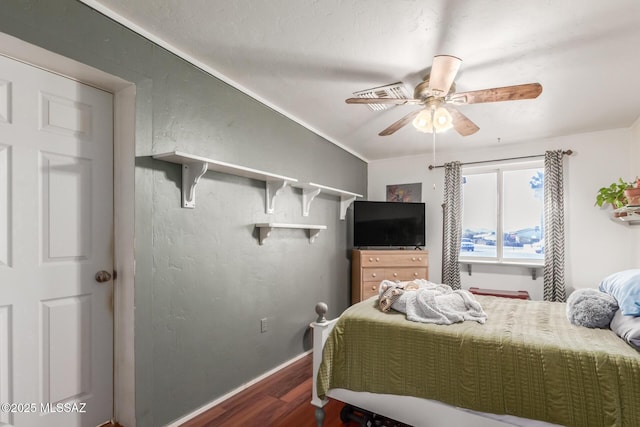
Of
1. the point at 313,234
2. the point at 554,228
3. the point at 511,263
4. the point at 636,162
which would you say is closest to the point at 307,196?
the point at 313,234

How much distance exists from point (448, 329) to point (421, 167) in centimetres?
305

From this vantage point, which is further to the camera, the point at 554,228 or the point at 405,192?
the point at 405,192

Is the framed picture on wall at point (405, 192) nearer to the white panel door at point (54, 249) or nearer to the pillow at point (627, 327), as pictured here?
the pillow at point (627, 327)

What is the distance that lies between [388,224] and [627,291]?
2565 mm

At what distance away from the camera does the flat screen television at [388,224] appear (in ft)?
13.3

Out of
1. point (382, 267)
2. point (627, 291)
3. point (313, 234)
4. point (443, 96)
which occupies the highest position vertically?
point (443, 96)

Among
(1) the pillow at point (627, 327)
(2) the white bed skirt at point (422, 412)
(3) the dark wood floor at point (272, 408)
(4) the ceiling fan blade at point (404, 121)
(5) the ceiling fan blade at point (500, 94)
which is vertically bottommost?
(3) the dark wood floor at point (272, 408)

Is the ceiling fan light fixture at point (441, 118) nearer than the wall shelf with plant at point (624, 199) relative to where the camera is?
Yes

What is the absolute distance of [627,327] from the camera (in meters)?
1.57

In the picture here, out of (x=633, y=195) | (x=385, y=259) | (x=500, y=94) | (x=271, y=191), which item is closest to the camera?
(x=500, y=94)

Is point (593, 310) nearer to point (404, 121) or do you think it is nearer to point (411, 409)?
point (411, 409)

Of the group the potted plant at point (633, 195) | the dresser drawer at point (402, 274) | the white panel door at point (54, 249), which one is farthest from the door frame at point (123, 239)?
the potted plant at point (633, 195)

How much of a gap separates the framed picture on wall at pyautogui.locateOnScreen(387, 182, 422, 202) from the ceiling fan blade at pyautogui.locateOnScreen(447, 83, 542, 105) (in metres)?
2.45

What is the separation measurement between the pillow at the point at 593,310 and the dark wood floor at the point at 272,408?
1.51m
